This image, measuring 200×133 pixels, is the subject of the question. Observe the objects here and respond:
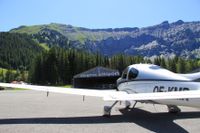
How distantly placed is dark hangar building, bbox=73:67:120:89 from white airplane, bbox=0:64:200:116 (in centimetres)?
4607

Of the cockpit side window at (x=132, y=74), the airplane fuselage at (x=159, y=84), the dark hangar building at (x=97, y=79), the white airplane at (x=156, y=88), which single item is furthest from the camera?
the dark hangar building at (x=97, y=79)

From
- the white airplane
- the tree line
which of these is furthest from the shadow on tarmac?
the tree line

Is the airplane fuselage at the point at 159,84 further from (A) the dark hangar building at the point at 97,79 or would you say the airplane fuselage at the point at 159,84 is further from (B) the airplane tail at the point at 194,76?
(A) the dark hangar building at the point at 97,79

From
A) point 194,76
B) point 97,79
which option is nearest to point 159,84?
point 194,76

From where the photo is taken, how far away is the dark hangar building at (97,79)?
213 feet

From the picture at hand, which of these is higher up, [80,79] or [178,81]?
[178,81]

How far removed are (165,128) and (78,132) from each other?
3116 millimetres

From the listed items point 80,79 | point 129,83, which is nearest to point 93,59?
point 80,79

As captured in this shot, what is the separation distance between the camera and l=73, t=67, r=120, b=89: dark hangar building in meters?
64.9

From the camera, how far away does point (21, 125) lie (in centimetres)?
1320

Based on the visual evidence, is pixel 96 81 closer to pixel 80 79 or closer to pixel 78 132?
pixel 80 79

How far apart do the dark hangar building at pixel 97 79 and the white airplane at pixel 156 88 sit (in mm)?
46072

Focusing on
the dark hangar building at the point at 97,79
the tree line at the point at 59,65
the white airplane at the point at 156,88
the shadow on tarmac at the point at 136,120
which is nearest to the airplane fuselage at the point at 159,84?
the white airplane at the point at 156,88

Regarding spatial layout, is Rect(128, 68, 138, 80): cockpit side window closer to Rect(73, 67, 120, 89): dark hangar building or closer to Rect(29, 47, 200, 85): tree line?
Rect(73, 67, 120, 89): dark hangar building
